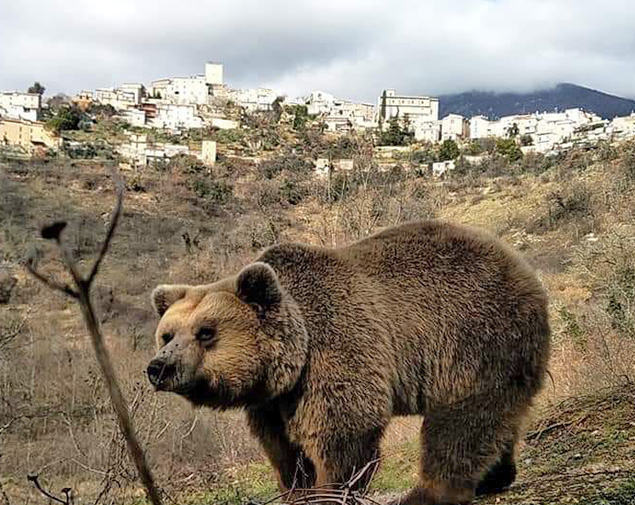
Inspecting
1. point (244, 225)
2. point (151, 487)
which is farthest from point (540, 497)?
point (244, 225)

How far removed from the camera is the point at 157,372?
352 cm

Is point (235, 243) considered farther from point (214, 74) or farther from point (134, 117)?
point (214, 74)

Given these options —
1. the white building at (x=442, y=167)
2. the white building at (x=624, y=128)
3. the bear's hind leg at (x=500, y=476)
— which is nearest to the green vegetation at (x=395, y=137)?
the white building at (x=442, y=167)

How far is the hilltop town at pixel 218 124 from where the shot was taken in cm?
7031

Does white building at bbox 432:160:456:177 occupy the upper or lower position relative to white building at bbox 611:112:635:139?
lower

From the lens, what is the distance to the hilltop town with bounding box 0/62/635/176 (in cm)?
7031

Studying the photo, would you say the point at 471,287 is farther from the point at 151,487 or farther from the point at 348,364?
the point at 151,487

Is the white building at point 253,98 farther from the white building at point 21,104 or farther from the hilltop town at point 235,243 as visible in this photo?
the white building at point 21,104

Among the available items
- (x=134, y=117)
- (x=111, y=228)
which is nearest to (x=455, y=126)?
(x=134, y=117)

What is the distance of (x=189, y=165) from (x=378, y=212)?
48614 millimetres

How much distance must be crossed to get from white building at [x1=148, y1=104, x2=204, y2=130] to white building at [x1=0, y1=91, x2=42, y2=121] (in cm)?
1441

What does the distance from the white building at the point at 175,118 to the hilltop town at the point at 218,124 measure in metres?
0.13

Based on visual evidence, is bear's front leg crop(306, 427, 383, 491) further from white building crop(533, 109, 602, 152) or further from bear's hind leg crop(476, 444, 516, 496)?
white building crop(533, 109, 602, 152)

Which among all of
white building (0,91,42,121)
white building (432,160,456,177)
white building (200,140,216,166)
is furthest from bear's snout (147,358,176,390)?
white building (0,91,42,121)
